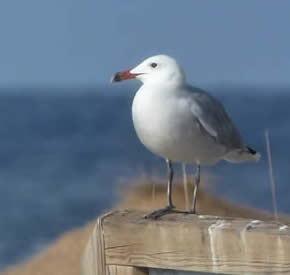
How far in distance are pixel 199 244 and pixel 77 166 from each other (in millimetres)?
30440

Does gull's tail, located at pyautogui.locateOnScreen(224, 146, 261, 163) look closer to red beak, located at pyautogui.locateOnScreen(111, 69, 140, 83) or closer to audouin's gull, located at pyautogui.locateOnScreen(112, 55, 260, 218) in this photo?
audouin's gull, located at pyautogui.locateOnScreen(112, 55, 260, 218)

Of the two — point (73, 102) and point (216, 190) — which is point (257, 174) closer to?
point (216, 190)

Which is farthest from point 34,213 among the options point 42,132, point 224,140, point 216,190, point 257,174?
point 42,132

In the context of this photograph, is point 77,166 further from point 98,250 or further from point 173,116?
point 98,250

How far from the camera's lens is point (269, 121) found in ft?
167

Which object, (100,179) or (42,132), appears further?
(42,132)

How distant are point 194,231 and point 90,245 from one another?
0.39 m

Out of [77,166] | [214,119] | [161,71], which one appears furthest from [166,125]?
[77,166]

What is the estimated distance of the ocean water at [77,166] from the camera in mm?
16570

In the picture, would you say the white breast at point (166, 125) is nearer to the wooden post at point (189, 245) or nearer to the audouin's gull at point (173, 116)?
the audouin's gull at point (173, 116)

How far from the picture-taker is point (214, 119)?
197 inches

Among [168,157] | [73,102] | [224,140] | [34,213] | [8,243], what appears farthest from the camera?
[73,102]

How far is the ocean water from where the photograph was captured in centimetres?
1657

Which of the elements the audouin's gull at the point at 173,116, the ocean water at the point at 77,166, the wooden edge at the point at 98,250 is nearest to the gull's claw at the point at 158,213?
the audouin's gull at the point at 173,116
